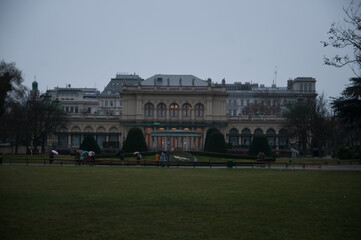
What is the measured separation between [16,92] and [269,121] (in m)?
52.1

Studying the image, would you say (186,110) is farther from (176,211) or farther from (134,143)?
(176,211)

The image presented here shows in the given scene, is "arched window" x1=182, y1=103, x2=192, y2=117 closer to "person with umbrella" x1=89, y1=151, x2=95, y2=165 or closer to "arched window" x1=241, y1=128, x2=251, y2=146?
"arched window" x1=241, y1=128, x2=251, y2=146

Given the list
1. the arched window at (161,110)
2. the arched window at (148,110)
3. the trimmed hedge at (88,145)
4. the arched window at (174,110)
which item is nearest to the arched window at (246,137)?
the arched window at (174,110)

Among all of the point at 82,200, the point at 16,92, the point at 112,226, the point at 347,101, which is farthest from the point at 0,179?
the point at 16,92

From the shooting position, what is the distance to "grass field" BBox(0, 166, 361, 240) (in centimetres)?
1180

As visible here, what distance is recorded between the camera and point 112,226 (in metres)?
12.5

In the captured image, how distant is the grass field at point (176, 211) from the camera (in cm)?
1180

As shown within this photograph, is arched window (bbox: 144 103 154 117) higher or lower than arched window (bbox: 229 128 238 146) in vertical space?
higher

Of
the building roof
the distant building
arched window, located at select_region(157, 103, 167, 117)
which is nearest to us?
arched window, located at select_region(157, 103, 167, 117)

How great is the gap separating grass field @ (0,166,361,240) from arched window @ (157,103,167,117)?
63475 mm

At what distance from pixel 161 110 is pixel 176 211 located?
71.5 meters

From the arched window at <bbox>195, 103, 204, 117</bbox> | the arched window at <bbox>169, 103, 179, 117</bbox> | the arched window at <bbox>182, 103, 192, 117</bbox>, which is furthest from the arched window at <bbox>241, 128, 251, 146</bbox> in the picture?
the arched window at <bbox>169, 103, 179, 117</bbox>

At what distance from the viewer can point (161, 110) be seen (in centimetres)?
8594

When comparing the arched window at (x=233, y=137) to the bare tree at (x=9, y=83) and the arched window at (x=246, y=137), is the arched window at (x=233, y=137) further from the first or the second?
the bare tree at (x=9, y=83)
